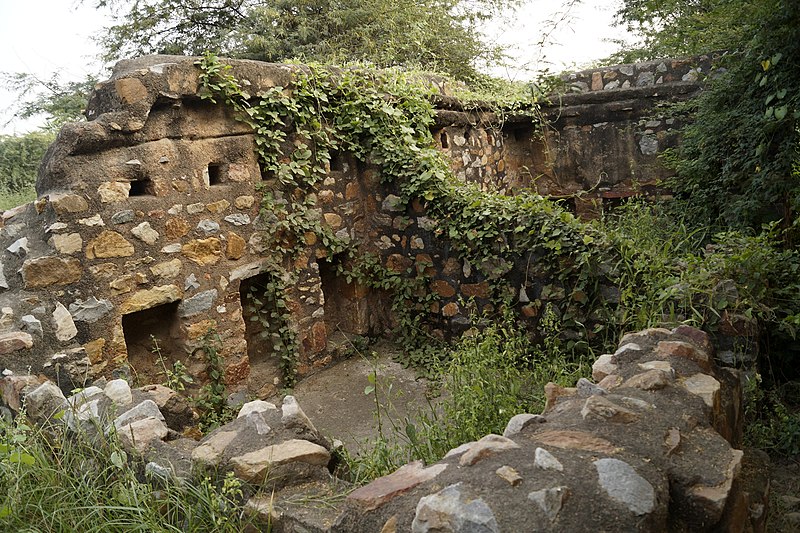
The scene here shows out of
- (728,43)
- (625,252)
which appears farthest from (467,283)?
(728,43)

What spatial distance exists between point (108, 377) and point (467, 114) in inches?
184

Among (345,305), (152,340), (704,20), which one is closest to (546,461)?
(152,340)

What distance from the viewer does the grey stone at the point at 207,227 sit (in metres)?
4.23

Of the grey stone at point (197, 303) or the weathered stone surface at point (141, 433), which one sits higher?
the grey stone at point (197, 303)

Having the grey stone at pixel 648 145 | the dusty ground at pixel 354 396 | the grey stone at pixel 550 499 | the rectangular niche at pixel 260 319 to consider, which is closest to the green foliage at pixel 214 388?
the rectangular niche at pixel 260 319

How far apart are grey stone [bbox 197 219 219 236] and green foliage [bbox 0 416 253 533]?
204 centimetres

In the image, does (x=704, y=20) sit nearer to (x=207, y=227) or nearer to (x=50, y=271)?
(x=207, y=227)

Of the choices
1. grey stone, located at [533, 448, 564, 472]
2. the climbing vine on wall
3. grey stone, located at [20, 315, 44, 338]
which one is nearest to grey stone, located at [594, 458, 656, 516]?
grey stone, located at [533, 448, 564, 472]

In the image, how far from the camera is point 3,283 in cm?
349

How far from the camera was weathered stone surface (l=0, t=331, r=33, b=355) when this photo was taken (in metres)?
3.19

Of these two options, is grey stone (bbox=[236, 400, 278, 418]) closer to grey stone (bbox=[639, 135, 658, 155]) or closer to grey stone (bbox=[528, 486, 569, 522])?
grey stone (bbox=[528, 486, 569, 522])

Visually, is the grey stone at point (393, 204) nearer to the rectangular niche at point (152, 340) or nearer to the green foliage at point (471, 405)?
the green foliage at point (471, 405)

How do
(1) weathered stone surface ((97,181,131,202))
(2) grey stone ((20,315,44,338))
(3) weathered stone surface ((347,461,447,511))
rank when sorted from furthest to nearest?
(1) weathered stone surface ((97,181,131,202))
(2) grey stone ((20,315,44,338))
(3) weathered stone surface ((347,461,447,511))

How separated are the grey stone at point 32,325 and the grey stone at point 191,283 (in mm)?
947
